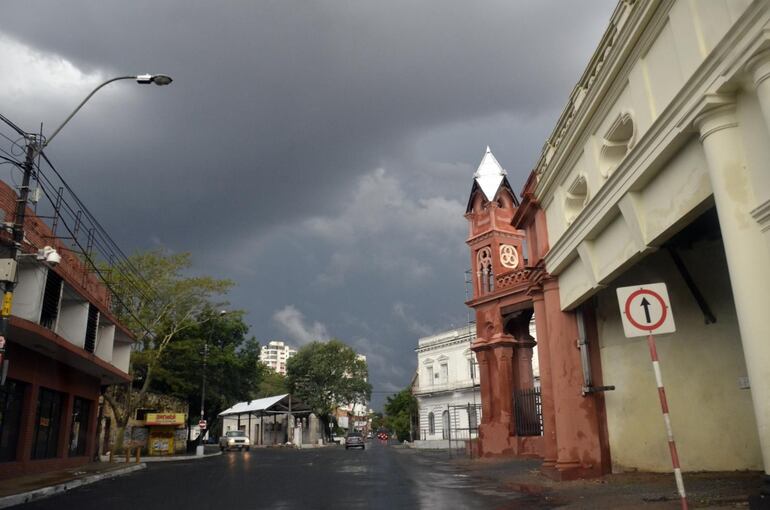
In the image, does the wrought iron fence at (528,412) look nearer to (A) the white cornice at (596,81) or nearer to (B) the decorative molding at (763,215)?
(A) the white cornice at (596,81)

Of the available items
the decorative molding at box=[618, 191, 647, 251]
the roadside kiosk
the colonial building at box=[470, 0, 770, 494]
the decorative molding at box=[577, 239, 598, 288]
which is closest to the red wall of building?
the roadside kiosk

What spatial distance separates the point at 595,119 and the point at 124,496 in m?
13.4

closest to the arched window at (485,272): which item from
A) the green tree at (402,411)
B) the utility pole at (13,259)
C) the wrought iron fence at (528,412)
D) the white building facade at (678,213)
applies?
the wrought iron fence at (528,412)

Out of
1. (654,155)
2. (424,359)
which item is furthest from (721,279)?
(424,359)

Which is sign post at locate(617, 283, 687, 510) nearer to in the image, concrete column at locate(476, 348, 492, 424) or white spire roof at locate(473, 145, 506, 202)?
concrete column at locate(476, 348, 492, 424)

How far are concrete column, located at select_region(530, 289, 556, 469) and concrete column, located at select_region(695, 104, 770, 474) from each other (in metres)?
9.25

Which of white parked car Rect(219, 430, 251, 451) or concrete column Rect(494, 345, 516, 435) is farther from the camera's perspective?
white parked car Rect(219, 430, 251, 451)

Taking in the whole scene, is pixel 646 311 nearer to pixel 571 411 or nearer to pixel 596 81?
pixel 596 81

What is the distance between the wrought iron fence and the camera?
931 inches

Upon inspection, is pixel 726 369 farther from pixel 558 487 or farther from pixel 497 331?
pixel 497 331

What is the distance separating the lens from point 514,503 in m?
10.9

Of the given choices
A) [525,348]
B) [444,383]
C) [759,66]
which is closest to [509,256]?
[525,348]

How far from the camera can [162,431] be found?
41.9m

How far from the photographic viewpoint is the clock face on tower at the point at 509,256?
90.0 ft
